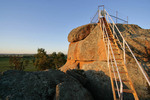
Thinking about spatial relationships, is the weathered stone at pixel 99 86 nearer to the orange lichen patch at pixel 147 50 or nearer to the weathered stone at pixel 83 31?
the orange lichen patch at pixel 147 50

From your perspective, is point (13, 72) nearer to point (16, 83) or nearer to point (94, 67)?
point (16, 83)

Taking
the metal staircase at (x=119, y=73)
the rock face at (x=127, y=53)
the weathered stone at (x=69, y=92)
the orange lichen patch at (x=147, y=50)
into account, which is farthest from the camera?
the orange lichen patch at (x=147, y=50)

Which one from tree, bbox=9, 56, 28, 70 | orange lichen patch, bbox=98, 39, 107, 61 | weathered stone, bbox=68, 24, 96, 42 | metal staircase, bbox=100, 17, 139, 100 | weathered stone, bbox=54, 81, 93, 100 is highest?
weathered stone, bbox=68, 24, 96, 42

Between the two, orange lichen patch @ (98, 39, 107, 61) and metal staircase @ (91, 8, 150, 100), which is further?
orange lichen patch @ (98, 39, 107, 61)

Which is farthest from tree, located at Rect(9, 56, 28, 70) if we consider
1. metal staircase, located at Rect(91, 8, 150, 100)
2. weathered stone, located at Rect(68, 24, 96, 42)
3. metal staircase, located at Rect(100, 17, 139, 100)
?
metal staircase, located at Rect(100, 17, 139, 100)

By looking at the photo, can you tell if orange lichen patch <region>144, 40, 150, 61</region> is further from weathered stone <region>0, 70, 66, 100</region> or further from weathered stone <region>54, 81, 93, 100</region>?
weathered stone <region>0, 70, 66, 100</region>

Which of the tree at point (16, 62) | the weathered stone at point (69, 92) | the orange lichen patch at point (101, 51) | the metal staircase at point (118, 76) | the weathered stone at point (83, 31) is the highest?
the weathered stone at point (83, 31)

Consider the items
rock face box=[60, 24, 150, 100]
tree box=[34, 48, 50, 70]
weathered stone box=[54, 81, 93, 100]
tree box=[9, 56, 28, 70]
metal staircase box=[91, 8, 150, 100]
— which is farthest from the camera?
tree box=[9, 56, 28, 70]

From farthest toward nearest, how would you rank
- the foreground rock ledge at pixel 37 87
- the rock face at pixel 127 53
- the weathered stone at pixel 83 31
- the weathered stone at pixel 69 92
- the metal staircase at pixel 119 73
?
the weathered stone at pixel 83 31 < the rock face at pixel 127 53 < the weathered stone at pixel 69 92 < the foreground rock ledge at pixel 37 87 < the metal staircase at pixel 119 73

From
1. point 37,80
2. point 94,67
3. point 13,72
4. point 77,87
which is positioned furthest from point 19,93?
point 94,67

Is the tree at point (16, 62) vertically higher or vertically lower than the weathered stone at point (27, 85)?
lower

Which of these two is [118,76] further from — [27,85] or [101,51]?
[27,85]

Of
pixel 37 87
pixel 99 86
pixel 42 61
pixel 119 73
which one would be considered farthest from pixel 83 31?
pixel 42 61

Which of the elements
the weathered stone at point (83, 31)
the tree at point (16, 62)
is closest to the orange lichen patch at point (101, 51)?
the weathered stone at point (83, 31)
